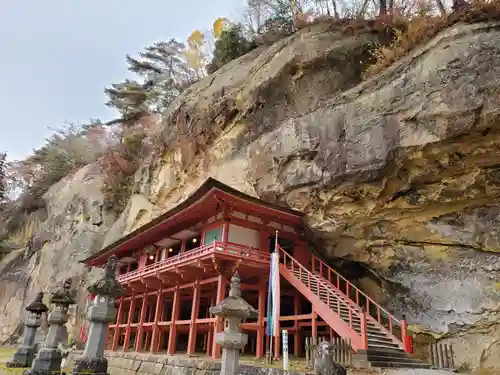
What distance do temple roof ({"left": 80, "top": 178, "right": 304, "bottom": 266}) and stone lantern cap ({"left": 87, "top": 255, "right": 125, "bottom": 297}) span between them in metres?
4.35

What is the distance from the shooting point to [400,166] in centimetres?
1209

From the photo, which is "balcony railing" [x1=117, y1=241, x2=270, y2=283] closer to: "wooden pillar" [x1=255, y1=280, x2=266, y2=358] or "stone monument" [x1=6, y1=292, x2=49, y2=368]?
"wooden pillar" [x1=255, y1=280, x2=266, y2=358]

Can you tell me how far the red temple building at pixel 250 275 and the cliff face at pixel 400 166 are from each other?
1149 millimetres

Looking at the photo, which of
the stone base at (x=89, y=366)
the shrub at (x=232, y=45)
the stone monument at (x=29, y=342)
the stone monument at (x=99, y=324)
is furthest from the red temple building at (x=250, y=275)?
the shrub at (x=232, y=45)

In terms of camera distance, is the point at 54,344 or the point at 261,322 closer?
the point at 54,344

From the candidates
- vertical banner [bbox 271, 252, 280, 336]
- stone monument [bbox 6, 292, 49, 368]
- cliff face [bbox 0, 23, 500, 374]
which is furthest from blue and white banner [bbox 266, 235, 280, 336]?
stone monument [bbox 6, 292, 49, 368]

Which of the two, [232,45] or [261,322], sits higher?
[232,45]

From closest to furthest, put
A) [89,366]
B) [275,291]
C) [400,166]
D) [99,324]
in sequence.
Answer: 1. [89,366]
2. [99,324]
3. [400,166]
4. [275,291]

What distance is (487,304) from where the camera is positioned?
11.9 m

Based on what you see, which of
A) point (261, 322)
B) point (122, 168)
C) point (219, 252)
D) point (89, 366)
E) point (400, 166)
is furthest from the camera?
point (122, 168)

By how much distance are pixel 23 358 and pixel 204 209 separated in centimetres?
980

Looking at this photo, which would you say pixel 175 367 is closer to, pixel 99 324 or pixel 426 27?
pixel 99 324

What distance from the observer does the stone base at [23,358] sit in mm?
14834

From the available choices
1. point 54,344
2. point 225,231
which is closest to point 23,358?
point 54,344
